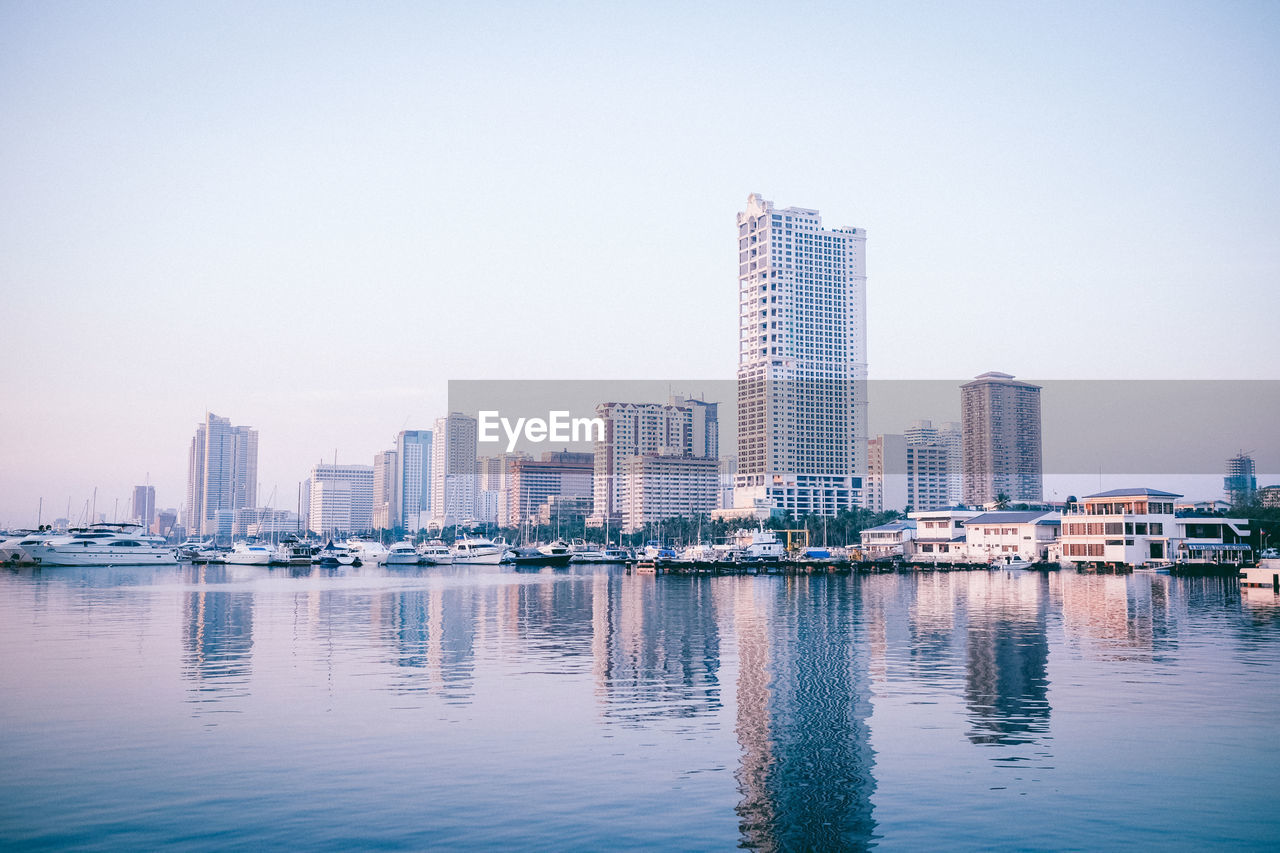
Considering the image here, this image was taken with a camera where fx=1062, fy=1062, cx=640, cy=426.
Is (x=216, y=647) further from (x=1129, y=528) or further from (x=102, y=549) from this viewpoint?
(x=102, y=549)

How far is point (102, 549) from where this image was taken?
148m

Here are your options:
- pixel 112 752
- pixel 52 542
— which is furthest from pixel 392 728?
pixel 52 542

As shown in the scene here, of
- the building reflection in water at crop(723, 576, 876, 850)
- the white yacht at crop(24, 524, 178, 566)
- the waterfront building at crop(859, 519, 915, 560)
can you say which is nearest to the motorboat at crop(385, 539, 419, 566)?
the white yacht at crop(24, 524, 178, 566)

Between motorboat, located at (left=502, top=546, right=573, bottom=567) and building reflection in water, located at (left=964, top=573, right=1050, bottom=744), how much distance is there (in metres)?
112

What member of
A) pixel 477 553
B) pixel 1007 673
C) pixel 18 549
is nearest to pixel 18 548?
pixel 18 549

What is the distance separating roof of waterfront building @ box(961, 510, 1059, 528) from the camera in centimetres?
15162

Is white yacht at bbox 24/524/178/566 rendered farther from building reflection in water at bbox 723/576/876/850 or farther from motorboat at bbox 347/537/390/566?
building reflection in water at bbox 723/576/876/850

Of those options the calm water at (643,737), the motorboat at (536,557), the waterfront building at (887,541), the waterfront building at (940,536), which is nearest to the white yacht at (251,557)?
the motorboat at (536,557)

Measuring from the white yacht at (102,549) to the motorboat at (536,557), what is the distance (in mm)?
53433

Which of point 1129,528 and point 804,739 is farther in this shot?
A: point 1129,528

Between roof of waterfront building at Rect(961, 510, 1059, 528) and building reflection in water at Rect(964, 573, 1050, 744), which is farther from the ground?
roof of waterfront building at Rect(961, 510, 1059, 528)

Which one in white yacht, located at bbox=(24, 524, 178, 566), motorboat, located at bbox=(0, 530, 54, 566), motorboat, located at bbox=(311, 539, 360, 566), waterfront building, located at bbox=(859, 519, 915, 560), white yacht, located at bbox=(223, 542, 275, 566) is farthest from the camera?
motorboat, located at bbox=(311, 539, 360, 566)

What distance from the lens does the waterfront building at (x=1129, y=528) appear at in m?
127

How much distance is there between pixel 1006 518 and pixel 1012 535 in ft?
17.1
